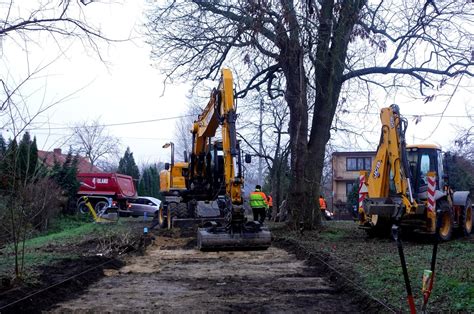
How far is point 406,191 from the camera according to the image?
15.6 metres

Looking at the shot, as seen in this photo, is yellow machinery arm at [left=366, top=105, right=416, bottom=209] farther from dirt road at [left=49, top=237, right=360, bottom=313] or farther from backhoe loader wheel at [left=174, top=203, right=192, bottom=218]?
backhoe loader wheel at [left=174, top=203, right=192, bottom=218]

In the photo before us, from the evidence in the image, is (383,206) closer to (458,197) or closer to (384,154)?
(384,154)

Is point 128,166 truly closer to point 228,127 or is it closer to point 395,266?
point 228,127

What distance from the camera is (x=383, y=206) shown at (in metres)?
15.9

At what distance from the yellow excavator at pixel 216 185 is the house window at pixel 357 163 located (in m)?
32.1

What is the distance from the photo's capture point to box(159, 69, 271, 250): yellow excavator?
44.2ft

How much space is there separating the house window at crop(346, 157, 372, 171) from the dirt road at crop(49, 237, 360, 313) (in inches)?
1757

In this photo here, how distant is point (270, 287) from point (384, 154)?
820cm

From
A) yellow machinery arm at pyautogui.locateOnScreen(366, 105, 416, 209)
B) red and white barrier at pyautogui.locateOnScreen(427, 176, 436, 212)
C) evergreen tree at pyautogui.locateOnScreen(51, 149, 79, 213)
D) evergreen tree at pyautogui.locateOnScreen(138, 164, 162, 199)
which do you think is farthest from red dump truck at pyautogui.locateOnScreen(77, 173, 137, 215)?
red and white barrier at pyautogui.locateOnScreen(427, 176, 436, 212)

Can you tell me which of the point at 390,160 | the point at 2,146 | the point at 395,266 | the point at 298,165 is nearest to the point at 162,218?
the point at 298,165

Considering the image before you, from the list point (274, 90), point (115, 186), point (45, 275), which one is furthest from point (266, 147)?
point (45, 275)

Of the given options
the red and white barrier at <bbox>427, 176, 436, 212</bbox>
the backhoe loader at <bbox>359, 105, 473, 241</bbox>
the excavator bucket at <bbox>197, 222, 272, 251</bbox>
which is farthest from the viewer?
the backhoe loader at <bbox>359, 105, 473, 241</bbox>

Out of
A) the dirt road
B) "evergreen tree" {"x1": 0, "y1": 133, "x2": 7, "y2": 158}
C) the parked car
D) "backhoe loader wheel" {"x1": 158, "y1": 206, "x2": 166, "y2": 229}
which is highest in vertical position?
"evergreen tree" {"x1": 0, "y1": 133, "x2": 7, "y2": 158}

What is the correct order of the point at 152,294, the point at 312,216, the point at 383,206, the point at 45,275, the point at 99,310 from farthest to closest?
the point at 312,216 < the point at 383,206 < the point at 45,275 < the point at 152,294 < the point at 99,310
